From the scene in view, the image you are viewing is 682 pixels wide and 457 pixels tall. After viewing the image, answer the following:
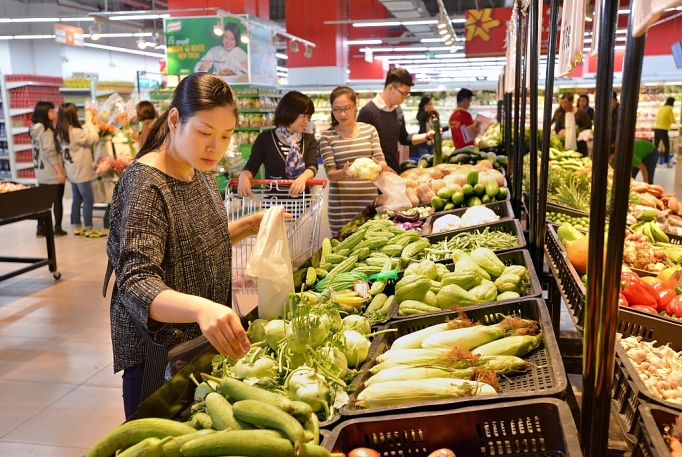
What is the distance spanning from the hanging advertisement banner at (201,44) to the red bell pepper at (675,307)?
10272 mm

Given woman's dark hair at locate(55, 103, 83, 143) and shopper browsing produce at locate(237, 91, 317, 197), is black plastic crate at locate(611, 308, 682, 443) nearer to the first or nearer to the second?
shopper browsing produce at locate(237, 91, 317, 197)

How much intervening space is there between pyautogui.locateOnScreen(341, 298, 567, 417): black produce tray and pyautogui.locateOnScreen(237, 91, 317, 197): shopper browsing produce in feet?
9.62

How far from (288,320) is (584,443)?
33.3 inches

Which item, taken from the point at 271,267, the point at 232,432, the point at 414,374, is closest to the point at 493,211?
the point at 271,267

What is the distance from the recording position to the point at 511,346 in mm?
1832

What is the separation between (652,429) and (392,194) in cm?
321

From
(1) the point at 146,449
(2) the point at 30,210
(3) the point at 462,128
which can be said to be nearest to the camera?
(1) the point at 146,449

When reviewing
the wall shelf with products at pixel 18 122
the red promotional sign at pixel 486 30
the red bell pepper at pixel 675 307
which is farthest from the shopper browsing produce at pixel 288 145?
the wall shelf with products at pixel 18 122

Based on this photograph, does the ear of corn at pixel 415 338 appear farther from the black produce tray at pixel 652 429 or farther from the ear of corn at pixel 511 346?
the black produce tray at pixel 652 429

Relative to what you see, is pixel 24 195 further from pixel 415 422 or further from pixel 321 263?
pixel 415 422

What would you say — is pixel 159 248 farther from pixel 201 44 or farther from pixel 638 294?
pixel 201 44

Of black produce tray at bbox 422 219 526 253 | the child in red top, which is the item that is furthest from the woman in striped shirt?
the child in red top

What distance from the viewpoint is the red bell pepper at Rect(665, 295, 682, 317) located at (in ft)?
7.77

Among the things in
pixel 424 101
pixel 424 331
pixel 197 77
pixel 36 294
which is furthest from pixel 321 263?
pixel 424 101
